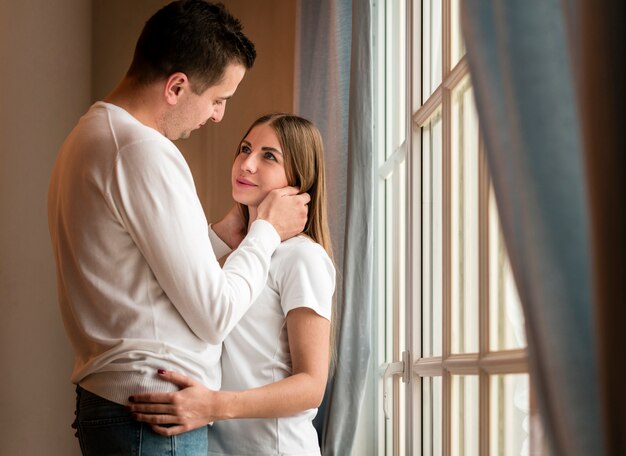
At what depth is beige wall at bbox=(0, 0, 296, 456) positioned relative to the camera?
2.51 meters

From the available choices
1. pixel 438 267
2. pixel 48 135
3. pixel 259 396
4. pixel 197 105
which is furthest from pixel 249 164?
pixel 48 135

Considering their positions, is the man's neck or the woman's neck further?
the woman's neck

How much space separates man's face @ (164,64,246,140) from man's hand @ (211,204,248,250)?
0.48 metres

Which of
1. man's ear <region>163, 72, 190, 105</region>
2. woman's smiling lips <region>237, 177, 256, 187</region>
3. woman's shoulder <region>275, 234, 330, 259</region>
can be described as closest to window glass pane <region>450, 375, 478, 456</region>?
woman's shoulder <region>275, 234, 330, 259</region>

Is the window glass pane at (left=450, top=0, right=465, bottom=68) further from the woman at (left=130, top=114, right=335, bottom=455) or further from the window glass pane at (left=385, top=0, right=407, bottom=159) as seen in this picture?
the window glass pane at (left=385, top=0, right=407, bottom=159)

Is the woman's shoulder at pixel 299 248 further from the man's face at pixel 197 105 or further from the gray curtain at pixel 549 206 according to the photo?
the gray curtain at pixel 549 206

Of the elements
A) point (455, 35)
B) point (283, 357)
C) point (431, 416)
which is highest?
point (455, 35)

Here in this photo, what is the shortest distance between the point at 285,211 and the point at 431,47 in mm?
596

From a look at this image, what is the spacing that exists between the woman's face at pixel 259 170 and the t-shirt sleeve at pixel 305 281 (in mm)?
202

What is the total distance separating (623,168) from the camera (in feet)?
2.14

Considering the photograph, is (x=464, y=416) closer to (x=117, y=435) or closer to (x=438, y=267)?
(x=438, y=267)

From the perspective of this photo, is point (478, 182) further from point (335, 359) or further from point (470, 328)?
point (335, 359)

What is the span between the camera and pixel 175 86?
58.9 inches

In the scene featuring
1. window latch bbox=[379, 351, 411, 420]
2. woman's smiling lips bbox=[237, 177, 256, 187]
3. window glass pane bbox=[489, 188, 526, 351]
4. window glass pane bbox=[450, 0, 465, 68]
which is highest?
window glass pane bbox=[450, 0, 465, 68]
